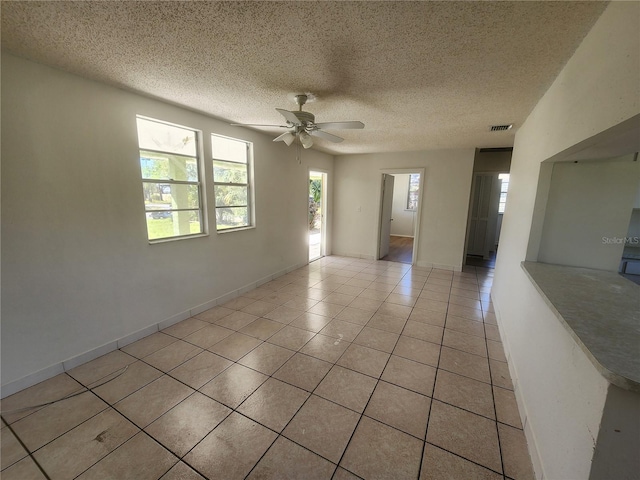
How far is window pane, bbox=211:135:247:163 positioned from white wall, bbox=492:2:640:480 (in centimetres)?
339

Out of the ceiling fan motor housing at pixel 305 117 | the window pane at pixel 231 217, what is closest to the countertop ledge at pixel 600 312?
the ceiling fan motor housing at pixel 305 117

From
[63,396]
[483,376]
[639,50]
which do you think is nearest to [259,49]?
[639,50]

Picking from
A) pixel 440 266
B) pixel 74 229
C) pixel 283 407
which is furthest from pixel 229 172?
pixel 440 266

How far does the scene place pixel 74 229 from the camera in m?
2.13

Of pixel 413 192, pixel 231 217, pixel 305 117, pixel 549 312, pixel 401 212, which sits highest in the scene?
pixel 305 117

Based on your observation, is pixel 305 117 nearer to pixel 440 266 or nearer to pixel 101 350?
pixel 101 350

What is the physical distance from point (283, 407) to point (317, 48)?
7.95 ft

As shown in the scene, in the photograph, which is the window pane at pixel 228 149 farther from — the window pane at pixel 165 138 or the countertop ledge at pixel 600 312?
A: the countertop ledge at pixel 600 312

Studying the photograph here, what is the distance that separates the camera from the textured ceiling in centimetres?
131

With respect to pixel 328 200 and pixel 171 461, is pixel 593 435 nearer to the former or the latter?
pixel 171 461

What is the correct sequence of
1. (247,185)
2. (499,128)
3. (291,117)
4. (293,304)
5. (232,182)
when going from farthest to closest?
(247,185)
(232,182)
(293,304)
(499,128)
(291,117)

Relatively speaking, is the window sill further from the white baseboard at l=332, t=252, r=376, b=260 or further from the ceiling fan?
the white baseboard at l=332, t=252, r=376, b=260

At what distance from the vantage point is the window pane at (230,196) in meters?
3.46

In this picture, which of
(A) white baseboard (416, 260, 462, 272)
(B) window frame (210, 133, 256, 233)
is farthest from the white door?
(B) window frame (210, 133, 256, 233)
